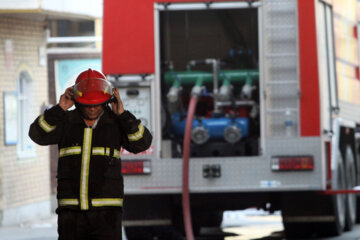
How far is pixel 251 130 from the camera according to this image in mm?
12414

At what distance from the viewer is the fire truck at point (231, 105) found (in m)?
11.7

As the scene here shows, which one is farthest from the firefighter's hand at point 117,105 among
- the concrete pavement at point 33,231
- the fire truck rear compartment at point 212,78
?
the concrete pavement at point 33,231

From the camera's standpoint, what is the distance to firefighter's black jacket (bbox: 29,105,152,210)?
21.6 feet

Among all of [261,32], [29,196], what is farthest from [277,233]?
[29,196]

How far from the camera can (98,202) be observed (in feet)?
21.5

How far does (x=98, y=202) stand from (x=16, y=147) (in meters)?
13.3

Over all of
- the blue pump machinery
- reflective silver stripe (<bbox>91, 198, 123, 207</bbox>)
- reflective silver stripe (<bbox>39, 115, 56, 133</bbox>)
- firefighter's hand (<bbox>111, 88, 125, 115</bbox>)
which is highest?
the blue pump machinery

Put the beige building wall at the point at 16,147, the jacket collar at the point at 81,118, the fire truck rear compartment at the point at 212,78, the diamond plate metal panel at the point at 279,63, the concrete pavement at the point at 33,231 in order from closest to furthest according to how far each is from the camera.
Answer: the jacket collar at the point at 81,118 → the diamond plate metal panel at the point at 279,63 → the fire truck rear compartment at the point at 212,78 → the concrete pavement at the point at 33,231 → the beige building wall at the point at 16,147

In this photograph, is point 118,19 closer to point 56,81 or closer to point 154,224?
point 154,224

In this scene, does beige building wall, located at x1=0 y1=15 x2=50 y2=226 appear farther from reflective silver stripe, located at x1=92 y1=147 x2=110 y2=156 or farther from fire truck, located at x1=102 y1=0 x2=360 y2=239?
reflective silver stripe, located at x1=92 y1=147 x2=110 y2=156

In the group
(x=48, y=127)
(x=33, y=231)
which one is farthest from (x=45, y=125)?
(x=33, y=231)

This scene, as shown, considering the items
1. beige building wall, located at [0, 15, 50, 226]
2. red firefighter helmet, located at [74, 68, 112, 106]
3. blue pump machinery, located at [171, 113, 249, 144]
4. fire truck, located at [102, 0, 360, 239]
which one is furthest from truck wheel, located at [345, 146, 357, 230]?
red firefighter helmet, located at [74, 68, 112, 106]

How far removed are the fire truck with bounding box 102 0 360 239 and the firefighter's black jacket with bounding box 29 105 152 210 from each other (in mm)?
4871

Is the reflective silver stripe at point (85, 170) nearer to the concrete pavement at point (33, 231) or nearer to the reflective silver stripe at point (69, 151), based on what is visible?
the reflective silver stripe at point (69, 151)
